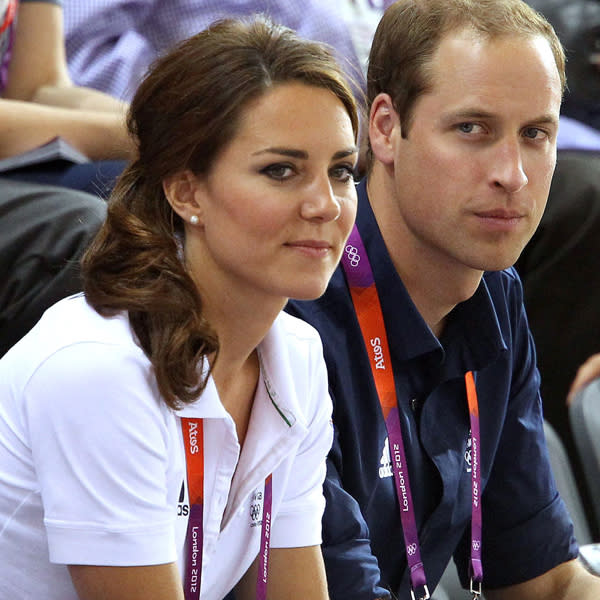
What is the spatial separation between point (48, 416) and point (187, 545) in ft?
0.77

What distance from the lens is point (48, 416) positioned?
1.05 metres

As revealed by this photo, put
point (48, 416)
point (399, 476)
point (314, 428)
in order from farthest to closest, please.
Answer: point (399, 476) → point (314, 428) → point (48, 416)

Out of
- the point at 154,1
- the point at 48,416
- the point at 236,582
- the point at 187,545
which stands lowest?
the point at 236,582

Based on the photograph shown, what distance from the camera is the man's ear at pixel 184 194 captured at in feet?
3.84

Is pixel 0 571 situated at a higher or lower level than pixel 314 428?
lower

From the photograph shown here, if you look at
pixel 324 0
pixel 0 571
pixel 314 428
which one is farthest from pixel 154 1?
pixel 0 571

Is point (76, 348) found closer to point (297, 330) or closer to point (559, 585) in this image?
point (297, 330)

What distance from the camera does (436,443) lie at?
1.50 meters

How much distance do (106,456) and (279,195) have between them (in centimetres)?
31

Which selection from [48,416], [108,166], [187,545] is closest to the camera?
[48,416]

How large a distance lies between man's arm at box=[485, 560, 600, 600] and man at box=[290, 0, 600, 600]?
20mm

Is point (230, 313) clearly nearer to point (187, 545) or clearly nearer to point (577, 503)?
point (187, 545)

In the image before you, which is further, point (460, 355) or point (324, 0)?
point (324, 0)

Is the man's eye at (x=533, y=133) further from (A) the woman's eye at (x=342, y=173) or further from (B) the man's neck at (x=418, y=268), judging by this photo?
(A) the woman's eye at (x=342, y=173)
